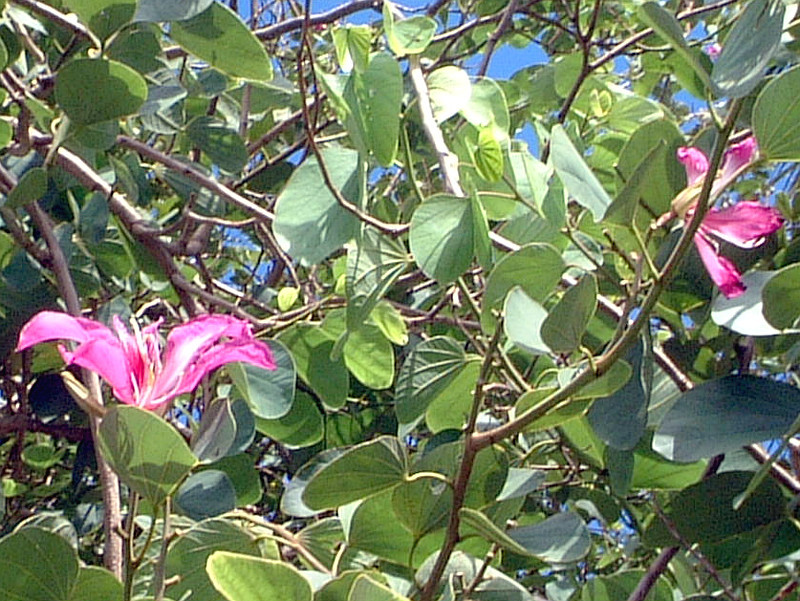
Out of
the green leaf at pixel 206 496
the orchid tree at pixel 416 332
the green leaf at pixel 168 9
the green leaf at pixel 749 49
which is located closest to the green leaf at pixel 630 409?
the orchid tree at pixel 416 332

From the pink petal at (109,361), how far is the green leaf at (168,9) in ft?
1.11

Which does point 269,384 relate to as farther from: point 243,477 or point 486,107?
point 486,107

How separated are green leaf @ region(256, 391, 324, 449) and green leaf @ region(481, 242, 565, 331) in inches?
16.5

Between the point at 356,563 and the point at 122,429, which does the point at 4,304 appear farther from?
the point at 122,429

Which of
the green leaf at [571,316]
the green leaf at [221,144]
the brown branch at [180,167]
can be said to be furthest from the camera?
the green leaf at [221,144]

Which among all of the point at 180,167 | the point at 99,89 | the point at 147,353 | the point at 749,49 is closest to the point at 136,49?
the point at 99,89

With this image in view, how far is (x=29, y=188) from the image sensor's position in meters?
1.13

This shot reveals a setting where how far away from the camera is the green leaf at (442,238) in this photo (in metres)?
0.80

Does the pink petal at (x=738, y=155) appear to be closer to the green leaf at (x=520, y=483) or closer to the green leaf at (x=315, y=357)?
the green leaf at (x=520, y=483)

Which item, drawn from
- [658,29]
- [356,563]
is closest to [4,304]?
[356,563]

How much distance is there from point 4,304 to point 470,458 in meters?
0.79

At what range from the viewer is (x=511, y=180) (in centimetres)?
→ 90

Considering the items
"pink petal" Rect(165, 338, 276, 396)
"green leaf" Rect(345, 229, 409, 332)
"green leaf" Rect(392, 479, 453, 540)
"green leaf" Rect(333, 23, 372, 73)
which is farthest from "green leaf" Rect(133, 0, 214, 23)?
"green leaf" Rect(392, 479, 453, 540)

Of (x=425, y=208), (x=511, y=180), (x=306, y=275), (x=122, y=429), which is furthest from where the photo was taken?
(x=306, y=275)
